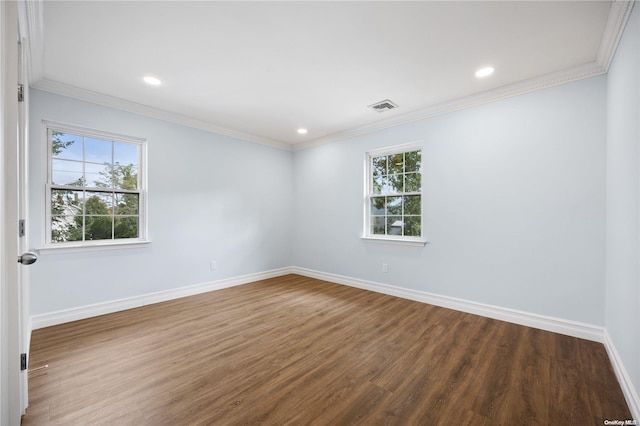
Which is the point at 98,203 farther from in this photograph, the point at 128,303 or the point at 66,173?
the point at 128,303

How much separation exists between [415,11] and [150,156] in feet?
11.8

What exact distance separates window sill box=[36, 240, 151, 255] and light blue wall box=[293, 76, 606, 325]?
131 inches

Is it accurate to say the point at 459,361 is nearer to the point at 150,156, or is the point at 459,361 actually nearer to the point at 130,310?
the point at 130,310

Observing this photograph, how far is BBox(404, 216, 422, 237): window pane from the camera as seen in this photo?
3.93 meters

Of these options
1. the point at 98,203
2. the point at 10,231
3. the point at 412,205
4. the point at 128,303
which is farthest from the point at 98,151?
the point at 412,205

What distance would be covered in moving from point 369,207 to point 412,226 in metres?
0.83

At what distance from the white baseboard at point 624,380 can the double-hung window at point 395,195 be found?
76.5 inches

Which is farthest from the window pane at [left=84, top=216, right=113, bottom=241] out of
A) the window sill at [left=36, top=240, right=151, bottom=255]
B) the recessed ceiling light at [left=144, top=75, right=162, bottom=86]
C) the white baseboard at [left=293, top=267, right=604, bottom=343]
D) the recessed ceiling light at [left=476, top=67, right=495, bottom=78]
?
the recessed ceiling light at [left=476, top=67, right=495, bottom=78]

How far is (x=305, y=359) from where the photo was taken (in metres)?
2.28

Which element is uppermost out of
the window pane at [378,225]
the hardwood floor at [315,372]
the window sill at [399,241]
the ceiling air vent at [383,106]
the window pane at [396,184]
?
the ceiling air vent at [383,106]

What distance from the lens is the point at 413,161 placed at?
402 cm

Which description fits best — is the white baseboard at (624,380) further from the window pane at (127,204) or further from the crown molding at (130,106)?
the crown molding at (130,106)

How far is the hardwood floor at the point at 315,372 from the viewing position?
1657 millimetres

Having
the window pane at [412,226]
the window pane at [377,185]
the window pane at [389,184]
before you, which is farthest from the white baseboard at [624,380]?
the window pane at [377,185]
